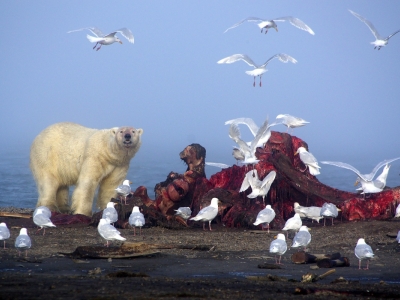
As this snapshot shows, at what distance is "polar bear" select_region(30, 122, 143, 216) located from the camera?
1670 cm

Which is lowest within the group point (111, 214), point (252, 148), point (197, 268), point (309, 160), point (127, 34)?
point (197, 268)

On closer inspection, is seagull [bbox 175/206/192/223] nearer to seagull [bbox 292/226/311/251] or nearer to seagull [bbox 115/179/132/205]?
seagull [bbox 115/179/132/205]

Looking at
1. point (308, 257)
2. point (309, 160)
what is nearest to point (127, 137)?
point (309, 160)

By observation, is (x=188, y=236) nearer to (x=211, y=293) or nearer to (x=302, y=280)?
(x=302, y=280)

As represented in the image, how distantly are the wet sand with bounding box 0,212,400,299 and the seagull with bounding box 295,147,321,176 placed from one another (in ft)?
4.15

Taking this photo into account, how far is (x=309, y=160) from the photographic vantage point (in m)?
14.7

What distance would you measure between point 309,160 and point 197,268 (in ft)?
19.3

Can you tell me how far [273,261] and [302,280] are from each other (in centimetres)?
188

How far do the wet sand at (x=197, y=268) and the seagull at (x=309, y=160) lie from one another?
49.8 inches

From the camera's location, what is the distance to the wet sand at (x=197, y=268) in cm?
709

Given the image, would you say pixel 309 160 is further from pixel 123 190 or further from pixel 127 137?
pixel 127 137

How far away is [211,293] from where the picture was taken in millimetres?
7012

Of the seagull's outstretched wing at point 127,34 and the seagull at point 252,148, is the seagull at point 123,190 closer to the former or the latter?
the seagull at point 252,148

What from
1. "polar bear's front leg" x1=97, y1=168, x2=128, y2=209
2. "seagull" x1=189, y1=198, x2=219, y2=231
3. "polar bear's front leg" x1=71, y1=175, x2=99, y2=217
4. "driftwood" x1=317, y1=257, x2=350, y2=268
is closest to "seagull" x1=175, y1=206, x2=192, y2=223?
"seagull" x1=189, y1=198, x2=219, y2=231
